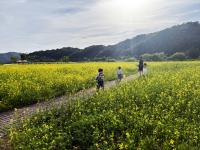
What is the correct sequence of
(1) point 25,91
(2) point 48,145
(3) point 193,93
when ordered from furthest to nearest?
(1) point 25,91 → (3) point 193,93 → (2) point 48,145

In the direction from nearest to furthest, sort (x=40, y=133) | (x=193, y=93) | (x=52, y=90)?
1. (x=40, y=133)
2. (x=193, y=93)
3. (x=52, y=90)

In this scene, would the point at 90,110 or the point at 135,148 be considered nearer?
the point at 135,148

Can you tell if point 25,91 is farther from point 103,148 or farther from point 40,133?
point 103,148

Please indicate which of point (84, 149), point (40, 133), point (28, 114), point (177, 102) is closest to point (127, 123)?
point (84, 149)

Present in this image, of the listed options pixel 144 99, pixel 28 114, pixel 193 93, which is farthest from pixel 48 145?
pixel 193 93

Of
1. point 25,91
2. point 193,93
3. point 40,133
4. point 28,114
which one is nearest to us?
point 40,133

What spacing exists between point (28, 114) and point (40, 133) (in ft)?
13.4

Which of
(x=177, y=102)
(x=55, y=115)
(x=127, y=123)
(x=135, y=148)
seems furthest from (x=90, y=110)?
(x=135, y=148)

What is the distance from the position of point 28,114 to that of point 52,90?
656cm

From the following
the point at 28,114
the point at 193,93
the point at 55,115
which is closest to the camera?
the point at 55,115

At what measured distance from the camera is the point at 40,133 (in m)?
12.8

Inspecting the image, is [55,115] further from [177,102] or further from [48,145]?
[177,102]

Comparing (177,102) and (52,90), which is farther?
(52,90)

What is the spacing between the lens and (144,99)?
17.4 meters
